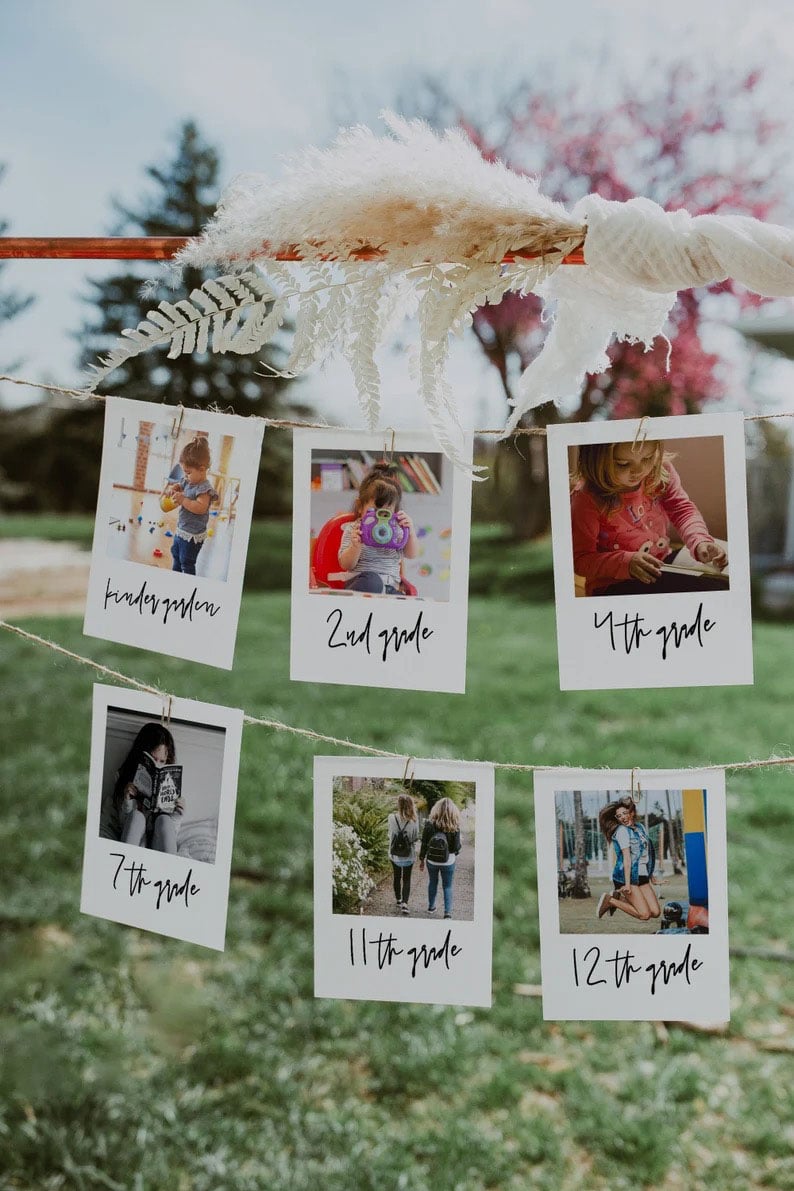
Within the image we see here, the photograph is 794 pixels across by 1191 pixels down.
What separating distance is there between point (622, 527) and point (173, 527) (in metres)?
0.34

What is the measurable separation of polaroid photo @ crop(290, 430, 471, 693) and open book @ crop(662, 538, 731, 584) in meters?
0.15

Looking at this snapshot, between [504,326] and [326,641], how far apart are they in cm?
285

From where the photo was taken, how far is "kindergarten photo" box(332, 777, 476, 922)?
775 mm

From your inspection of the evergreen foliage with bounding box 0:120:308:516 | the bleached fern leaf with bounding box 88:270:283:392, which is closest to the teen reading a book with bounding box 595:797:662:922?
the bleached fern leaf with bounding box 88:270:283:392

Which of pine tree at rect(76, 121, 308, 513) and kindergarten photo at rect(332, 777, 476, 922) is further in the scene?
pine tree at rect(76, 121, 308, 513)

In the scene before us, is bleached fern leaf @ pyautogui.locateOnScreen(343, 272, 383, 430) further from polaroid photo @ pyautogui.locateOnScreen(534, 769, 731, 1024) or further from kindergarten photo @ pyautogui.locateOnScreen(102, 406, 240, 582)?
polaroid photo @ pyautogui.locateOnScreen(534, 769, 731, 1024)

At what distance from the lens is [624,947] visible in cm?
75

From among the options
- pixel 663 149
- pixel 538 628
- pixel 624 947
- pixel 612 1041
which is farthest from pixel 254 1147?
pixel 663 149

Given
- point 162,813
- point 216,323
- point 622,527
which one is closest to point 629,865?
point 622,527

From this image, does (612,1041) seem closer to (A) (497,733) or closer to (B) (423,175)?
(A) (497,733)

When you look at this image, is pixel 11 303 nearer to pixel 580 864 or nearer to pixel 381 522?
pixel 381 522

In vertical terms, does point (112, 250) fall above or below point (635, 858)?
above

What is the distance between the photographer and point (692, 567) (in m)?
0.71

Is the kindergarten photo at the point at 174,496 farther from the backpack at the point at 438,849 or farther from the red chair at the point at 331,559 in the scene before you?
the backpack at the point at 438,849
